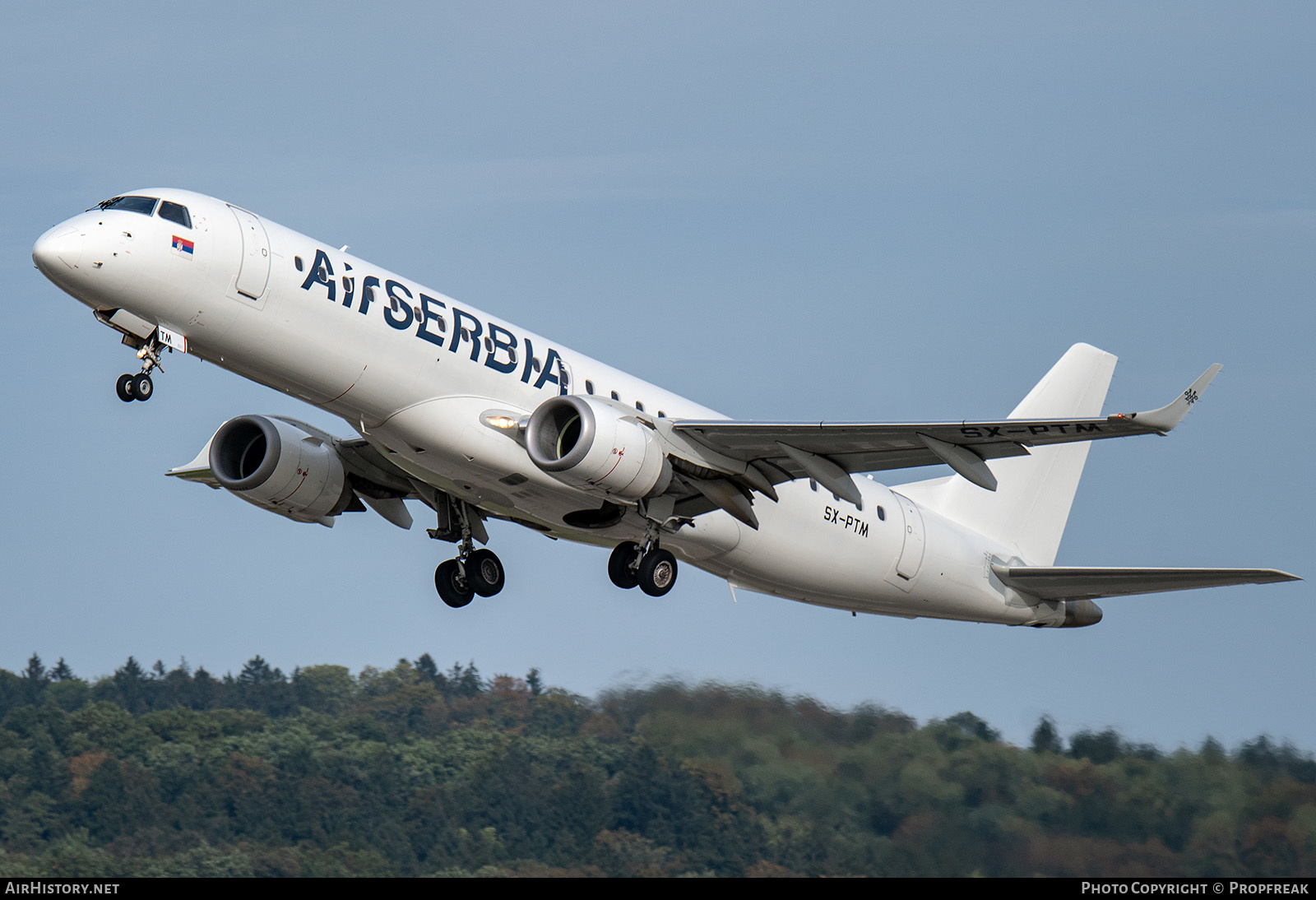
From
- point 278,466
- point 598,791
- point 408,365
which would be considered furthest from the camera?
point 598,791

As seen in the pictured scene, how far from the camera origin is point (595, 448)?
23.1m

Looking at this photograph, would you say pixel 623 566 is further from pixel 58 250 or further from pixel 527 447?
pixel 58 250

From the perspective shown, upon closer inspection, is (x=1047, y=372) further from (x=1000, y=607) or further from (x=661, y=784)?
(x=661, y=784)

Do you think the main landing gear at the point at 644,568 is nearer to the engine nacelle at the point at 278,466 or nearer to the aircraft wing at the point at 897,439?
the aircraft wing at the point at 897,439

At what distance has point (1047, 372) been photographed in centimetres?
3278

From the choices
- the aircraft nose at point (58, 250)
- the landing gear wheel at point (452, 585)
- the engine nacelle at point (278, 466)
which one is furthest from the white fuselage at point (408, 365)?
the engine nacelle at point (278, 466)

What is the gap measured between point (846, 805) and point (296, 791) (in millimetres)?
22937

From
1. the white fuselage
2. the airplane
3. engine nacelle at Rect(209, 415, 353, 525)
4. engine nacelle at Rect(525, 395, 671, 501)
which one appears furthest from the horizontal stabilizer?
engine nacelle at Rect(209, 415, 353, 525)

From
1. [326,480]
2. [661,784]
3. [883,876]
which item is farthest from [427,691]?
[883,876]

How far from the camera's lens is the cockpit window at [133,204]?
21.7 metres

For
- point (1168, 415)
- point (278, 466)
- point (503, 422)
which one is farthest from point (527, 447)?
point (1168, 415)

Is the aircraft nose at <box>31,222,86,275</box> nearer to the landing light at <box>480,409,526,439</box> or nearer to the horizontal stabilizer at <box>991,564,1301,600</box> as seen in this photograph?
the landing light at <box>480,409,526,439</box>

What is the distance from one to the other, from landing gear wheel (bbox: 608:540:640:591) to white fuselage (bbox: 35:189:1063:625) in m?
0.54

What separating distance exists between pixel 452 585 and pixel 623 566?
14.3ft
